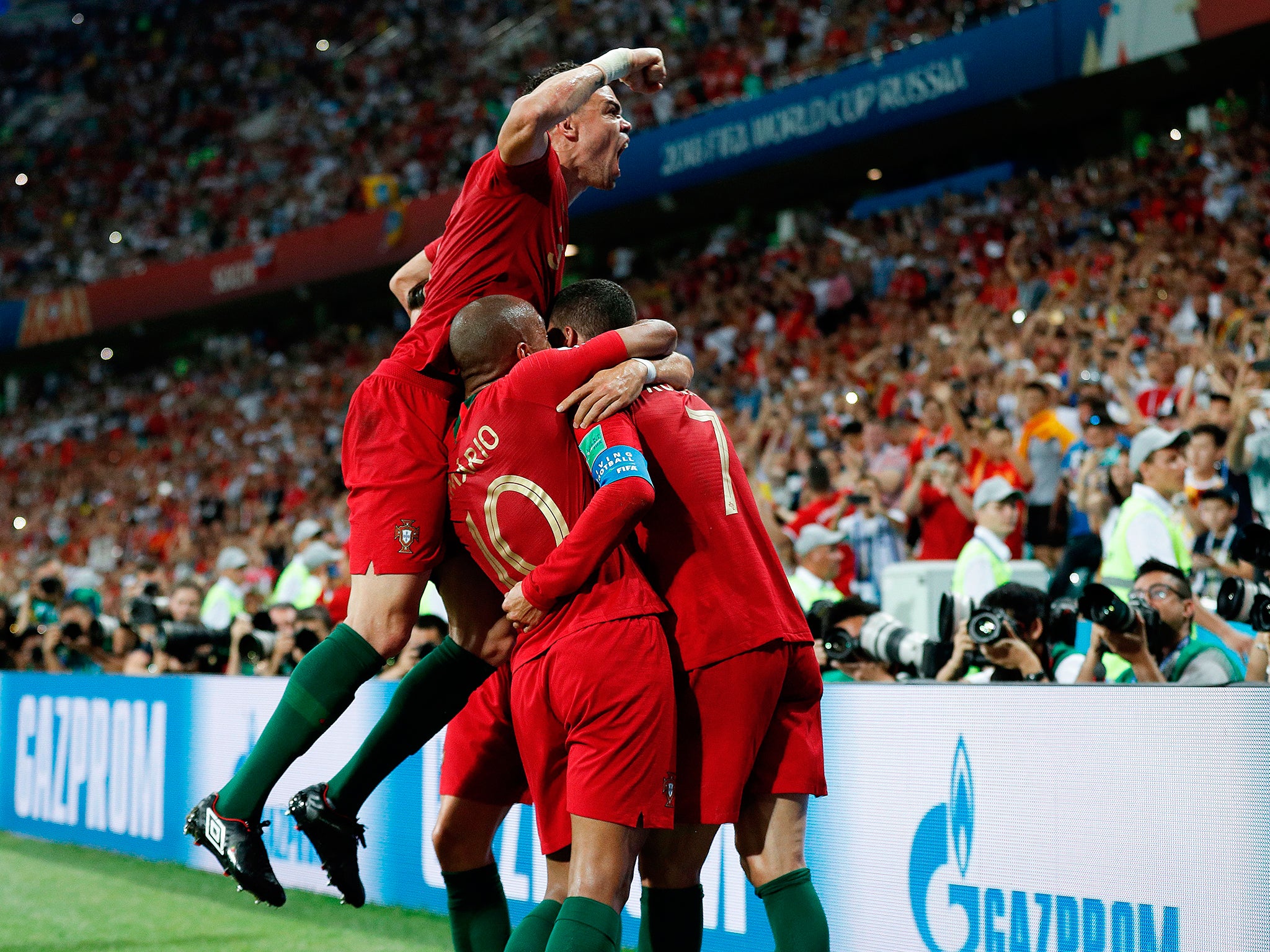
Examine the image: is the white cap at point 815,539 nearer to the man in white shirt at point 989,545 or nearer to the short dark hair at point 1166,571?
the man in white shirt at point 989,545

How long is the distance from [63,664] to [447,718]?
7619mm

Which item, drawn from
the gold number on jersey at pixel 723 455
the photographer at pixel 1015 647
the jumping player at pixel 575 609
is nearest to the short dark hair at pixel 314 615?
the photographer at pixel 1015 647

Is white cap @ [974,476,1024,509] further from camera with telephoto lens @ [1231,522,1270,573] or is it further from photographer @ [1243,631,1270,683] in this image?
photographer @ [1243,631,1270,683]

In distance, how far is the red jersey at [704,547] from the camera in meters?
3.04

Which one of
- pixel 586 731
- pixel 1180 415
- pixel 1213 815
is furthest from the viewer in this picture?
pixel 1180 415

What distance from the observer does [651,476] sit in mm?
3123

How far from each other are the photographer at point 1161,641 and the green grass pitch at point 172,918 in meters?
2.67

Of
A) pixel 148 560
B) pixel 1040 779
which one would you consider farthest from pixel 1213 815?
pixel 148 560

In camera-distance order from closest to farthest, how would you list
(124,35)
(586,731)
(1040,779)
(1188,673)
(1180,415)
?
(586,731) < (1040,779) < (1188,673) < (1180,415) < (124,35)

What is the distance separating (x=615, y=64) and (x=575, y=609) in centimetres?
146

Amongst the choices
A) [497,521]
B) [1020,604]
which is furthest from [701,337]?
[497,521]

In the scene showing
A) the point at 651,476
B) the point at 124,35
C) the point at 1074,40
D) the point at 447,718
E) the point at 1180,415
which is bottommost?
the point at 447,718

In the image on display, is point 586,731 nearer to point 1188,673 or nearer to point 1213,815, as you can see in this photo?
point 1213,815

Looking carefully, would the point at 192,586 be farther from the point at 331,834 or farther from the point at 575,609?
the point at 575,609
